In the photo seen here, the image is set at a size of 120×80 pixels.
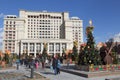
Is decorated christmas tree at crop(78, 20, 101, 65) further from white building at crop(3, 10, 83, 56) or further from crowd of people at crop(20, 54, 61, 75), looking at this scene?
white building at crop(3, 10, 83, 56)

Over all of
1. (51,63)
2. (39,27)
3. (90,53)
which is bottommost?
(51,63)

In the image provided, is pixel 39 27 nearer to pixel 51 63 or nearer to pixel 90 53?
pixel 51 63

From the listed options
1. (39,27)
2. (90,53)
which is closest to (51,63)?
(90,53)

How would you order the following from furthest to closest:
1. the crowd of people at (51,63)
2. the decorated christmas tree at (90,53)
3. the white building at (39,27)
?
the white building at (39,27) < the decorated christmas tree at (90,53) < the crowd of people at (51,63)

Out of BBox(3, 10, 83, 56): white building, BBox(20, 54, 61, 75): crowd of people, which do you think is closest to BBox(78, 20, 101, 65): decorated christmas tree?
BBox(20, 54, 61, 75): crowd of people

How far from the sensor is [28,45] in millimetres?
144750

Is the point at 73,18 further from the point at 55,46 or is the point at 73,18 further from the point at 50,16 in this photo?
the point at 55,46

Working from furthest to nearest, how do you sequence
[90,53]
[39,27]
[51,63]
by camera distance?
[39,27] → [51,63] → [90,53]

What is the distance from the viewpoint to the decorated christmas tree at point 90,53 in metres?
22.3

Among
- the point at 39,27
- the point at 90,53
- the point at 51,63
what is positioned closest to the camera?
the point at 90,53

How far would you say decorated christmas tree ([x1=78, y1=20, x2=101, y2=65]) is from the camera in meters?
22.3

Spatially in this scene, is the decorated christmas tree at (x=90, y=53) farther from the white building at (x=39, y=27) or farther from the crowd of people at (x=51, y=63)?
the white building at (x=39, y=27)

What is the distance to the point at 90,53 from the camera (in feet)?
74.3

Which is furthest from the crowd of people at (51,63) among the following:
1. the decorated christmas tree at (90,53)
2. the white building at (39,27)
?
the white building at (39,27)
